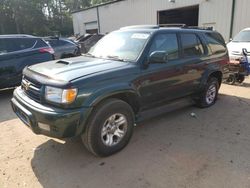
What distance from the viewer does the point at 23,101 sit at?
3459 millimetres

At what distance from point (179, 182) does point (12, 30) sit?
47.8 m

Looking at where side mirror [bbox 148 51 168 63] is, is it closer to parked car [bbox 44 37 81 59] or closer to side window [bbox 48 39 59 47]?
parked car [bbox 44 37 81 59]

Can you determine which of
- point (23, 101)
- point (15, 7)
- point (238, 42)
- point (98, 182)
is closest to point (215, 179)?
point (98, 182)

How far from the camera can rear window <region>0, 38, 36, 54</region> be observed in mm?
6596

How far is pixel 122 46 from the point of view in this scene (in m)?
4.20

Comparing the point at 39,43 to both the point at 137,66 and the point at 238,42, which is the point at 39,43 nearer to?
the point at 137,66

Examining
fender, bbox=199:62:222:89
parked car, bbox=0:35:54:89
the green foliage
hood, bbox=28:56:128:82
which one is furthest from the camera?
the green foliage

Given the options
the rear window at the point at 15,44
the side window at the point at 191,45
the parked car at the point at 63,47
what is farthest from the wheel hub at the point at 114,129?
the parked car at the point at 63,47

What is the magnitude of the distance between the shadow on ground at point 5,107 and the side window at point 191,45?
3907mm

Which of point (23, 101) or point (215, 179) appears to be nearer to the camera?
point (215, 179)

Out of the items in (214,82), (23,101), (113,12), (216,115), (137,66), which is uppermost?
(113,12)

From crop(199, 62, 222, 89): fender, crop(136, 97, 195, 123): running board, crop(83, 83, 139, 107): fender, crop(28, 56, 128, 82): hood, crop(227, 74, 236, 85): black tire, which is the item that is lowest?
crop(227, 74, 236, 85): black tire

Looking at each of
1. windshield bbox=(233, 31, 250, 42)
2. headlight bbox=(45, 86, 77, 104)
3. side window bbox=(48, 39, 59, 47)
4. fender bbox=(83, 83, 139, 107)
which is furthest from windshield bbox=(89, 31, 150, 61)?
windshield bbox=(233, 31, 250, 42)

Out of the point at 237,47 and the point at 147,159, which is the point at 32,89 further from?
the point at 237,47
